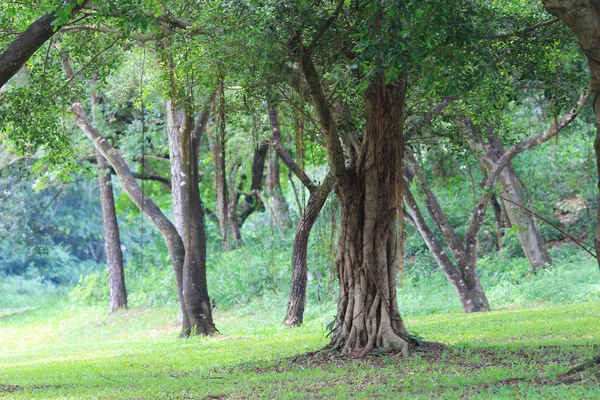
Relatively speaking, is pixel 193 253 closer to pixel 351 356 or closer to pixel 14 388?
pixel 14 388

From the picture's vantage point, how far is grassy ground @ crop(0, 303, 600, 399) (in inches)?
313

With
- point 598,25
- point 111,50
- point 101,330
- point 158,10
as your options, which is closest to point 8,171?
point 101,330

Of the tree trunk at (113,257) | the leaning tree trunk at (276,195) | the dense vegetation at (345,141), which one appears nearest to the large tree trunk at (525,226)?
the dense vegetation at (345,141)

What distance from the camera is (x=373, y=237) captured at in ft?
34.1

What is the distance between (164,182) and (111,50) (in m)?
16.0

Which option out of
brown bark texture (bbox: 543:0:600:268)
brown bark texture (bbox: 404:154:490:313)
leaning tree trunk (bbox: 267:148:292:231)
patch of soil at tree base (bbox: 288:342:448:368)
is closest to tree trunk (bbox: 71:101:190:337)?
brown bark texture (bbox: 404:154:490:313)

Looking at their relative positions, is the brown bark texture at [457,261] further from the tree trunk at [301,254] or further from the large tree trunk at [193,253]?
the large tree trunk at [193,253]

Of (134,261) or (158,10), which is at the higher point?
(158,10)

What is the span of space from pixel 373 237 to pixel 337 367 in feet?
5.70

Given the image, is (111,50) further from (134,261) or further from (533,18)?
(134,261)

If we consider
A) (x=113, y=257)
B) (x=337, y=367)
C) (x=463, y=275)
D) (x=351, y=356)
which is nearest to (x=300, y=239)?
(x=463, y=275)

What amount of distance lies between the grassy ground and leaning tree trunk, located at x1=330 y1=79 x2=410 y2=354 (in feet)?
1.56

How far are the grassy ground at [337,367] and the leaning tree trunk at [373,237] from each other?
0.47 metres

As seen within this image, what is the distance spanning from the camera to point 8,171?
31.4 m
